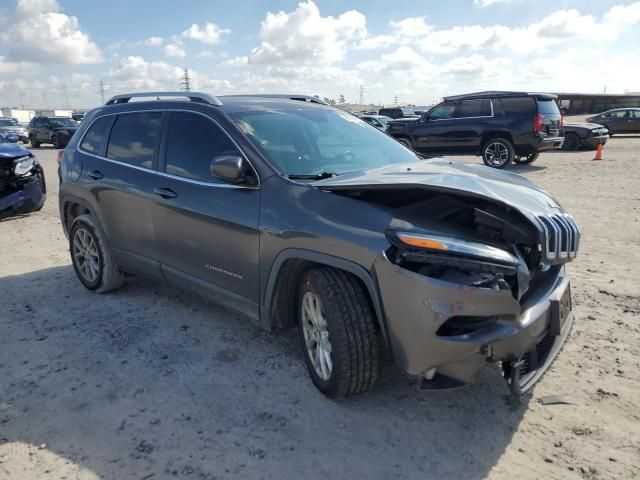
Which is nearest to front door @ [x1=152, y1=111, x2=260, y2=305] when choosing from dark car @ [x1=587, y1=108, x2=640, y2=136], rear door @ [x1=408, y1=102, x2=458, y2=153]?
rear door @ [x1=408, y1=102, x2=458, y2=153]

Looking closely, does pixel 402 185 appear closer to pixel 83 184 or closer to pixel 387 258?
pixel 387 258

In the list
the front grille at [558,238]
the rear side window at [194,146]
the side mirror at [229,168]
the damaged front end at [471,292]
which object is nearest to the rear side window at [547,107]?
the front grille at [558,238]

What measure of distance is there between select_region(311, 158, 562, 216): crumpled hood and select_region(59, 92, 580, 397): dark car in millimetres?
15

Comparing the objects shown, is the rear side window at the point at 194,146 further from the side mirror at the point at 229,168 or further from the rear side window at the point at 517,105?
the rear side window at the point at 517,105

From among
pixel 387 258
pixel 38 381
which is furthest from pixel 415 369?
pixel 38 381

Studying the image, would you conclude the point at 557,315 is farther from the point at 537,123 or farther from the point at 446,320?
the point at 537,123

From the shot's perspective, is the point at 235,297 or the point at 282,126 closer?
the point at 235,297

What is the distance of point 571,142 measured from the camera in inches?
774

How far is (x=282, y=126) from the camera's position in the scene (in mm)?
3867

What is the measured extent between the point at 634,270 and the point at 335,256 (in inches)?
158

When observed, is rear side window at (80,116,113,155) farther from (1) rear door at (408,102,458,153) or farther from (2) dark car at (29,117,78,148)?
(2) dark car at (29,117,78,148)

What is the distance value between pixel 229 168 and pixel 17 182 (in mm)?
6420

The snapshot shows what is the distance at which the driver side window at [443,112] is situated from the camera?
14875 millimetres

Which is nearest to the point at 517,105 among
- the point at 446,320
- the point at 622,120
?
the point at 446,320
